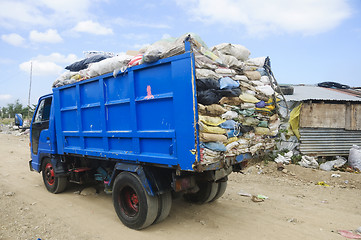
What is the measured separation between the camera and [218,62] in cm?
334

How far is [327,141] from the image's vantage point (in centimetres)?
877

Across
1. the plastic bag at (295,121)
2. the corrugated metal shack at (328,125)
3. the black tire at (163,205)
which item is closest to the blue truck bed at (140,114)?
the black tire at (163,205)

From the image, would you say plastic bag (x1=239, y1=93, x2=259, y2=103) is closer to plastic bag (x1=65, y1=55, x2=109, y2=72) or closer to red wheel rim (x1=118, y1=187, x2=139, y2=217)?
red wheel rim (x1=118, y1=187, x2=139, y2=217)

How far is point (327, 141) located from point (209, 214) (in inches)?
251

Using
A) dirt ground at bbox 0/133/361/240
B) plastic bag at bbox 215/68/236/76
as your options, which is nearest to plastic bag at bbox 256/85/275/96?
plastic bag at bbox 215/68/236/76

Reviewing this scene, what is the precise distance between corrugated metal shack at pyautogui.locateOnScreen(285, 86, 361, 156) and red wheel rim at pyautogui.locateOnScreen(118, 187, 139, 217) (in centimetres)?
648

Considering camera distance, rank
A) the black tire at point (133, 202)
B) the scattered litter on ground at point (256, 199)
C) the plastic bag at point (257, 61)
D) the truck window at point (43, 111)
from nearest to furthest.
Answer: the black tire at point (133, 202)
the plastic bag at point (257, 61)
the scattered litter on ground at point (256, 199)
the truck window at point (43, 111)

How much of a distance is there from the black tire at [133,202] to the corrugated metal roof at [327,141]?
6492mm

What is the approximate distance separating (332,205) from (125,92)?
4308 mm

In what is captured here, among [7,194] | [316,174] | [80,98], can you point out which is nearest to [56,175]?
[7,194]

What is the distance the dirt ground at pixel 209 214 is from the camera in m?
3.59

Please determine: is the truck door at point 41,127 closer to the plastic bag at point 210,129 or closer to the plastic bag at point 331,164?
the plastic bag at point 210,129

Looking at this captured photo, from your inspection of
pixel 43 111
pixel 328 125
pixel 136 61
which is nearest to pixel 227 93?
pixel 136 61

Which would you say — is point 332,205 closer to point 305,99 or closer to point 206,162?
point 206,162
